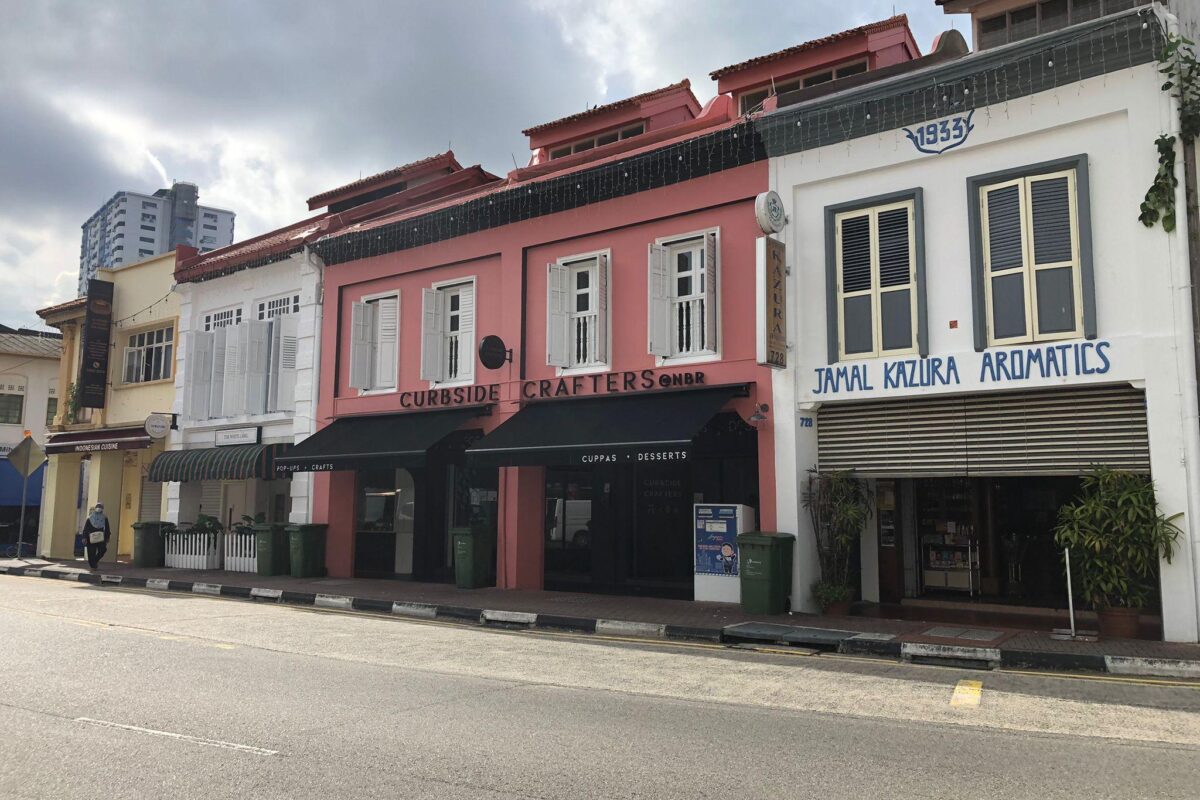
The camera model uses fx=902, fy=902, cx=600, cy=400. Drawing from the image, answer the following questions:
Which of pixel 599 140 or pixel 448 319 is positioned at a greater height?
pixel 599 140

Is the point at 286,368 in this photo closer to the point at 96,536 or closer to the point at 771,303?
the point at 96,536

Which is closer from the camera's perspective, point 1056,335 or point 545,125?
point 1056,335

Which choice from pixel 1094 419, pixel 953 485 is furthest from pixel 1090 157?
pixel 953 485

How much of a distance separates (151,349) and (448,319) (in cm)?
1110

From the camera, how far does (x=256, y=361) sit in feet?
69.0

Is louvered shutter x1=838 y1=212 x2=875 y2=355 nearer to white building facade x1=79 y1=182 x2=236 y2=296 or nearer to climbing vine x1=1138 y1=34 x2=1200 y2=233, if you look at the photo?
climbing vine x1=1138 y1=34 x2=1200 y2=233

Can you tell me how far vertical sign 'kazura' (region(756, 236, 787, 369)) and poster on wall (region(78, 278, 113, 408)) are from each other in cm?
1989

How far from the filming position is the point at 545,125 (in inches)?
723

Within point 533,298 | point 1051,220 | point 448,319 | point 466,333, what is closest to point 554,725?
point 1051,220

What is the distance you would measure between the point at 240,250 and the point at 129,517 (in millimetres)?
9260

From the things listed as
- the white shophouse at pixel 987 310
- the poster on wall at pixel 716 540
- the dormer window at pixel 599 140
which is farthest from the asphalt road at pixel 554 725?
the dormer window at pixel 599 140

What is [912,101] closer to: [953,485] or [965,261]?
[965,261]

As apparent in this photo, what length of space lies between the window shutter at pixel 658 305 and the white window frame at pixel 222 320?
38.6ft

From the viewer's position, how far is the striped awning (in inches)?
781
